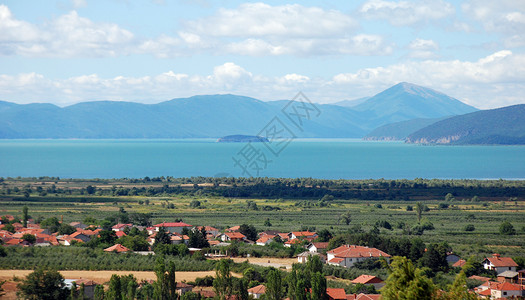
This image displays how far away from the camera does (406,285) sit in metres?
11.4

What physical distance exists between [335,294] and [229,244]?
1478 cm

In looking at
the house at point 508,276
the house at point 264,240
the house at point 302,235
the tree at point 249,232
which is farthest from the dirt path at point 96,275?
the house at point 508,276

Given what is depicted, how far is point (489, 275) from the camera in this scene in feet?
99.0

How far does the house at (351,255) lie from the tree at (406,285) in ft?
72.4

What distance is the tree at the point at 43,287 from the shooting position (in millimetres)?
24844

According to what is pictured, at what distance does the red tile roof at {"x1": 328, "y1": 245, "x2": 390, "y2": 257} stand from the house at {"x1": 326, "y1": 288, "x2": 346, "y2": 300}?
8.35 metres

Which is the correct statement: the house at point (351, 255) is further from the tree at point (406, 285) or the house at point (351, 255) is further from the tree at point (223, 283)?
the tree at point (406, 285)

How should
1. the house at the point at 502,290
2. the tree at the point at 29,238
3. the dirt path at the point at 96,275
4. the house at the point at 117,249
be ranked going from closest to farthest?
Answer: the house at the point at 502,290
the dirt path at the point at 96,275
the house at the point at 117,249
the tree at the point at 29,238

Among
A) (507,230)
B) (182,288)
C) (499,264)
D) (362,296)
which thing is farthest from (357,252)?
(507,230)

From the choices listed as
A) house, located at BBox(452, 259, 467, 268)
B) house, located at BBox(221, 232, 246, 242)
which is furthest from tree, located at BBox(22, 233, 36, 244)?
house, located at BBox(452, 259, 467, 268)

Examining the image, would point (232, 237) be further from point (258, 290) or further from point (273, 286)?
point (273, 286)

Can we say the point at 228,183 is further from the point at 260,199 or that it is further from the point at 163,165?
the point at 163,165

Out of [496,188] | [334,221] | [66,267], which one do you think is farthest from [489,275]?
[496,188]

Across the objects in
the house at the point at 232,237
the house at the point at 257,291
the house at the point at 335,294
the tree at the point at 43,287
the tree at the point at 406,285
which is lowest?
the house at the point at 257,291
